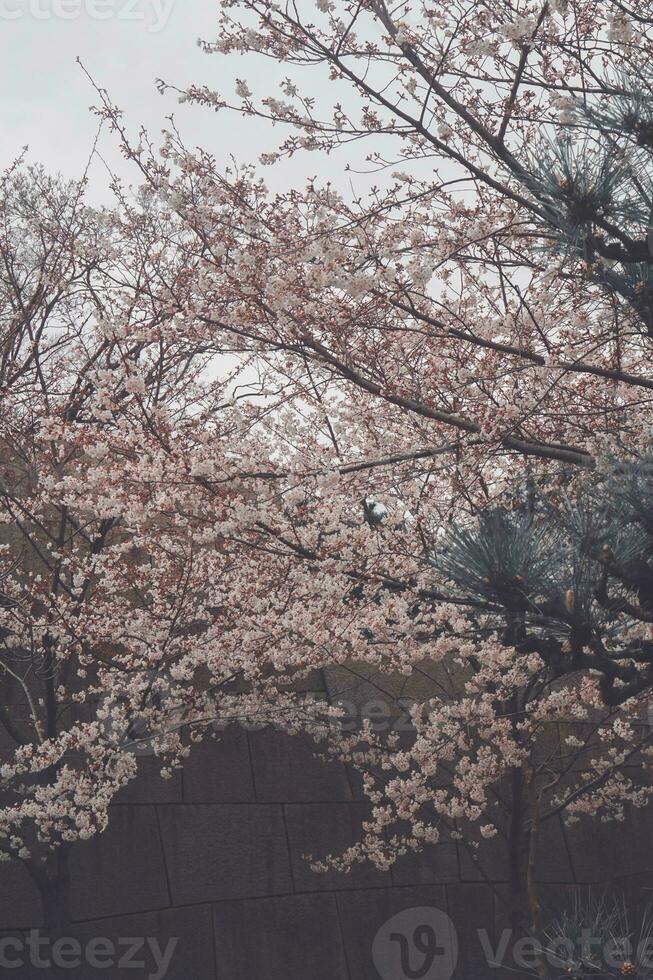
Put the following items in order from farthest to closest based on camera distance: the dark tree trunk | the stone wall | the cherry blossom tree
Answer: the stone wall, the dark tree trunk, the cherry blossom tree

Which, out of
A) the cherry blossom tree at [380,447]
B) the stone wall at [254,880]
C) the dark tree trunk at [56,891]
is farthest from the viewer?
the stone wall at [254,880]

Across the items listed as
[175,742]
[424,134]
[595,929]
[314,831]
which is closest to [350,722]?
[314,831]

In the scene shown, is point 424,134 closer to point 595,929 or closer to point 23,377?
point 595,929

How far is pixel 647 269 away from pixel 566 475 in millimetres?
1765

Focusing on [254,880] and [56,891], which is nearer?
[56,891]

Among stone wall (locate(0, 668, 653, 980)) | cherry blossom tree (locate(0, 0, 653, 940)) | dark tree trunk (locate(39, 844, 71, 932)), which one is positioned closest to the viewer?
cherry blossom tree (locate(0, 0, 653, 940))

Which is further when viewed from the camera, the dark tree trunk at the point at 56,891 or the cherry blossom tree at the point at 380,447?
the dark tree trunk at the point at 56,891

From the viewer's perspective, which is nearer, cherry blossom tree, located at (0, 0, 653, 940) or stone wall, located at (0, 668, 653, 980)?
cherry blossom tree, located at (0, 0, 653, 940)

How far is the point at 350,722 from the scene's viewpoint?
8633 mm

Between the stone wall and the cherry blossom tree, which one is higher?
the cherry blossom tree

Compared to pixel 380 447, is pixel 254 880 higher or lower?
lower

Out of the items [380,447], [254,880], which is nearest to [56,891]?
[254,880]

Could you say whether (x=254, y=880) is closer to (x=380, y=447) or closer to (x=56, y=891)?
(x=56, y=891)

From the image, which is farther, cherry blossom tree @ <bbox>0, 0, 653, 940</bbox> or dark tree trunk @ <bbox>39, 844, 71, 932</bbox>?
dark tree trunk @ <bbox>39, 844, 71, 932</bbox>
